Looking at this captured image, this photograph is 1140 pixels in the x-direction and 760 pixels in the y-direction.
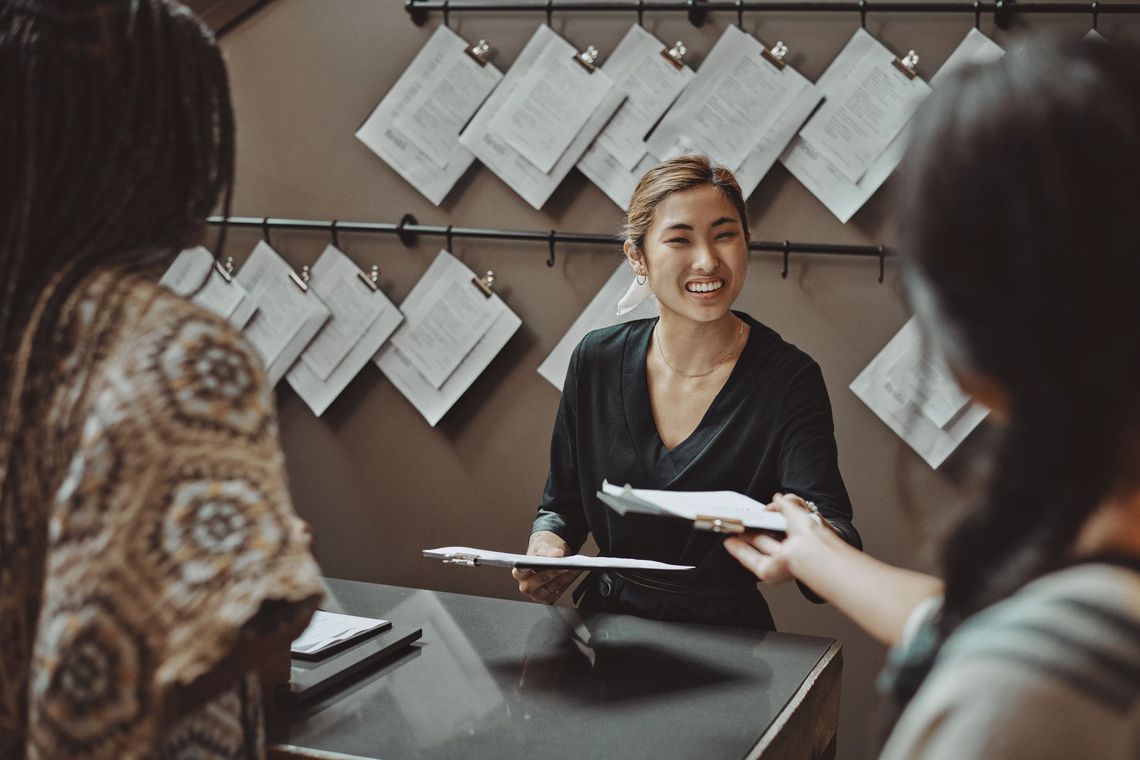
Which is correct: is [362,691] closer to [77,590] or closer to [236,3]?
[77,590]

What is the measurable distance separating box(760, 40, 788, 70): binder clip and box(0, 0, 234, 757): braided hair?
181 centimetres

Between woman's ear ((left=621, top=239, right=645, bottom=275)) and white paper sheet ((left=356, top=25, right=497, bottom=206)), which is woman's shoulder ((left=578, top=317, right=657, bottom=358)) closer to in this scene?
woman's ear ((left=621, top=239, right=645, bottom=275))

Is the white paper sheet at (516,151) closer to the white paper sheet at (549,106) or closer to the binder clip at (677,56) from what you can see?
the white paper sheet at (549,106)

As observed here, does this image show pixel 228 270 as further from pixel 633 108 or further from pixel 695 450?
pixel 695 450

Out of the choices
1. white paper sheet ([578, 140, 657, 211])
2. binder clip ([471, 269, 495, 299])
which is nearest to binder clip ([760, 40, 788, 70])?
white paper sheet ([578, 140, 657, 211])

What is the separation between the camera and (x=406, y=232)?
2.71 metres

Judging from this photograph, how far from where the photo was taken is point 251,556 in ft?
2.42

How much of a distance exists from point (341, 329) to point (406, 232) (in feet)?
1.04

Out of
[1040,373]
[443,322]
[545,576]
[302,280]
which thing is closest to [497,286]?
[443,322]

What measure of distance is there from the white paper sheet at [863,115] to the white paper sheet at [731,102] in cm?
9

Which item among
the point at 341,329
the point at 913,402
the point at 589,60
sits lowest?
the point at 341,329

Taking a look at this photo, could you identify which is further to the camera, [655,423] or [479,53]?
[479,53]

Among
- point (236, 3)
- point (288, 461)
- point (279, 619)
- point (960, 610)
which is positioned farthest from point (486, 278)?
point (960, 610)

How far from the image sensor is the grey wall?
7.97ft
